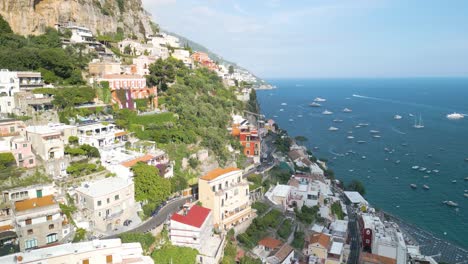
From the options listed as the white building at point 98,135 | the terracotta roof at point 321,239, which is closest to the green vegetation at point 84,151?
the white building at point 98,135

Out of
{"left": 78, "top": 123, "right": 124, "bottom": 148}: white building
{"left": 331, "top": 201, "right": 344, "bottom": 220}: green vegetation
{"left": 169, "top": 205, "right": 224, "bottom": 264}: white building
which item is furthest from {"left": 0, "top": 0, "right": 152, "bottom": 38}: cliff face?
{"left": 331, "top": 201, "right": 344, "bottom": 220}: green vegetation

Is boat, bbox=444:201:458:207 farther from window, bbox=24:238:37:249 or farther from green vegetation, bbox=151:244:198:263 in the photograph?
window, bbox=24:238:37:249

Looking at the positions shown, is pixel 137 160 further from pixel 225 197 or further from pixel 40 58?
pixel 40 58

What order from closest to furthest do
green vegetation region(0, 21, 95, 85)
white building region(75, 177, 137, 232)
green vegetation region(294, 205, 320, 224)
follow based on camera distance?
white building region(75, 177, 137, 232) < green vegetation region(0, 21, 95, 85) < green vegetation region(294, 205, 320, 224)

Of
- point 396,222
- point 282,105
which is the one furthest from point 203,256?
point 282,105

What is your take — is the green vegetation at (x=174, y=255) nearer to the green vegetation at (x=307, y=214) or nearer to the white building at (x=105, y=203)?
the white building at (x=105, y=203)

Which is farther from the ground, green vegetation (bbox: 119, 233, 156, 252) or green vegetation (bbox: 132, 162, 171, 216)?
green vegetation (bbox: 132, 162, 171, 216)
